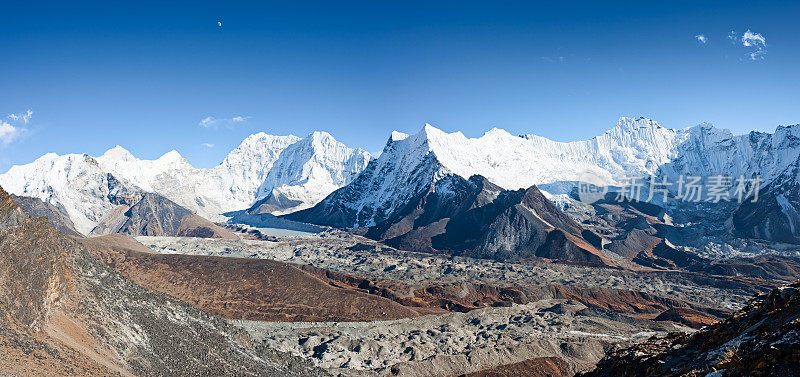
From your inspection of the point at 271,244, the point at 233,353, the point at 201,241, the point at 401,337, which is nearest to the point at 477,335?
the point at 401,337

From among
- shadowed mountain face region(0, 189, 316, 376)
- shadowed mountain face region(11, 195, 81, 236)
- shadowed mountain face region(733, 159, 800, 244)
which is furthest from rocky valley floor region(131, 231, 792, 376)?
shadowed mountain face region(733, 159, 800, 244)

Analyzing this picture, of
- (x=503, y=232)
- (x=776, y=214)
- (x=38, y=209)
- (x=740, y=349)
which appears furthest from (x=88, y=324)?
(x=776, y=214)

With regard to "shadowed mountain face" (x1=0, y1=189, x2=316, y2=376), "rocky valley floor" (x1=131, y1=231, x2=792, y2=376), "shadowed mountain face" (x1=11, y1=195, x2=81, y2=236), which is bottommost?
"rocky valley floor" (x1=131, y1=231, x2=792, y2=376)

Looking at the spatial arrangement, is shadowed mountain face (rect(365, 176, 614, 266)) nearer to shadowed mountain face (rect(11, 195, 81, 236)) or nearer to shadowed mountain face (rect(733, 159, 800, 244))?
shadowed mountain face (rect(733, 159, 800, 244))

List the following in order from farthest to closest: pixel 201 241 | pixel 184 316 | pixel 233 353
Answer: pixel 201 241, pixel 184 316, pixel 233 353

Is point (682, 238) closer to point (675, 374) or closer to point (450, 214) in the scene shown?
point (450, 214)

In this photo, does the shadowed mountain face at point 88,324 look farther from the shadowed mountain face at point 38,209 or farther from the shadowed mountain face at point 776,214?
the shadowed mountain face at point 776,214

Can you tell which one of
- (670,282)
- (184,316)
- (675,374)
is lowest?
(670,282)
